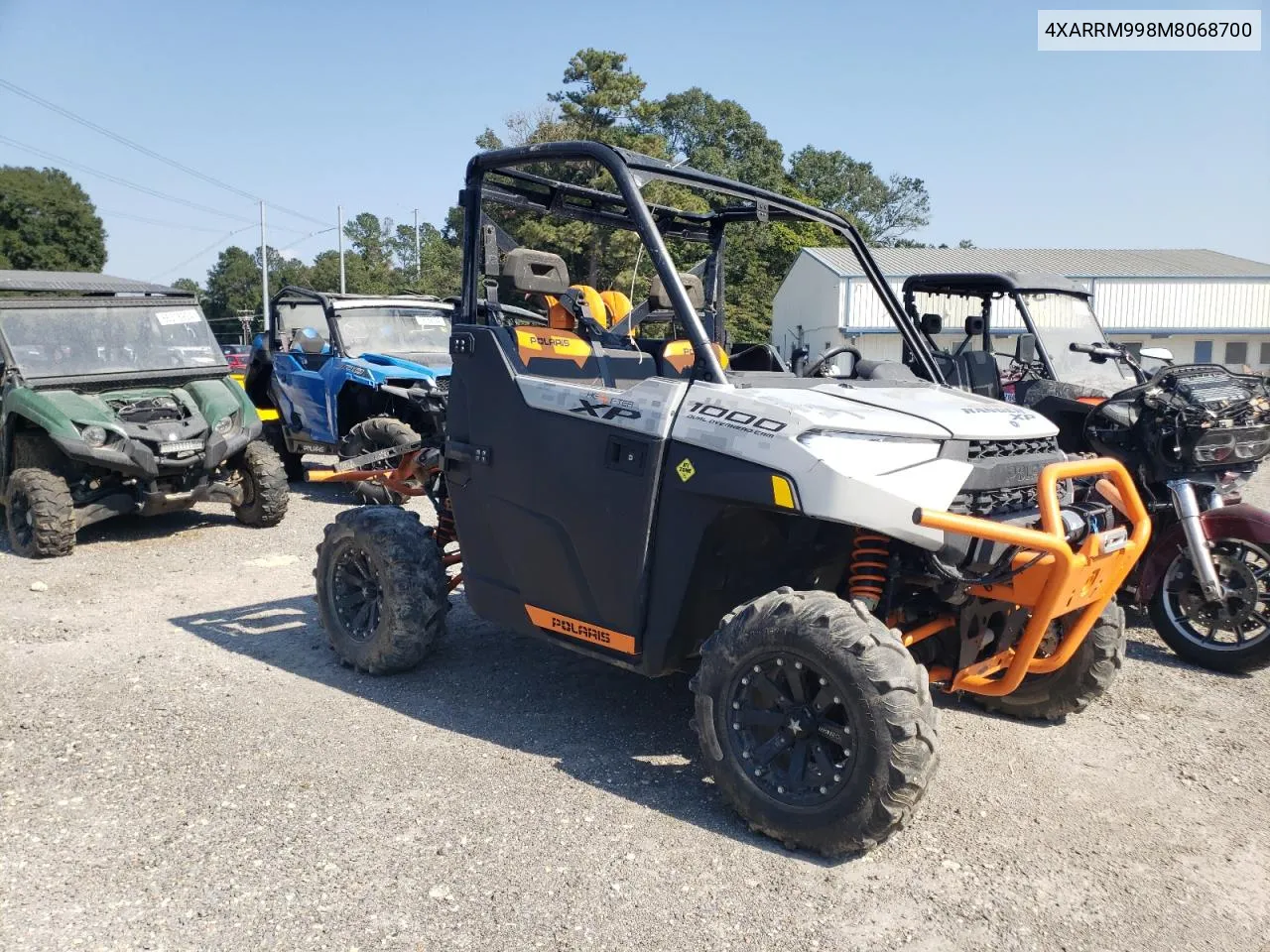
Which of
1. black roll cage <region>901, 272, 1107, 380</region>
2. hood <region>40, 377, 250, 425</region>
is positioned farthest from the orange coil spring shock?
hood <region>40, 377, 250, 425</region>

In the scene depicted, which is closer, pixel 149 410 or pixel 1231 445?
pixel 1231 445

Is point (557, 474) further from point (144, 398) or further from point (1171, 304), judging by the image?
point (1171, 304)

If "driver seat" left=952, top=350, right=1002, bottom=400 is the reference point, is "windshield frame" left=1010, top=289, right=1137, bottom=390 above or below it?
above

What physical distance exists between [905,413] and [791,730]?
1223 mm

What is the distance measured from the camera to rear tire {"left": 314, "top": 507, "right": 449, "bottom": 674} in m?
5.10

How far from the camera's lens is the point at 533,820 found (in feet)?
12.3

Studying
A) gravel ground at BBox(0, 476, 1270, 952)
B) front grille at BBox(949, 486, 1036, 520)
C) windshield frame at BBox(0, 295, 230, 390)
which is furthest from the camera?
windshield frame at BBox(0, 295, 230, 390)

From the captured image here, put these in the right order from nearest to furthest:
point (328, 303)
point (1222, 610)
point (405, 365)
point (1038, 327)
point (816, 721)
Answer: point (816, 721) < point (1222, 610) < point (1038, 327) < point (405, 365) < point (328, 303)

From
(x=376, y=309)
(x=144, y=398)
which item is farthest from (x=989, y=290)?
(x=144, y=398)

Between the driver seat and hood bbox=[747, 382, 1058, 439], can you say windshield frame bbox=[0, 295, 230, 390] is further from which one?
hood bbox=[747, 382, 1058, 439]

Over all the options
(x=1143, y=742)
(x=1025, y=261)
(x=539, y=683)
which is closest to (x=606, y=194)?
(x=539, y=683)

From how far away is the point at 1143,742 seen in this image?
461 centimetres

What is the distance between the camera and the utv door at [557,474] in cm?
398

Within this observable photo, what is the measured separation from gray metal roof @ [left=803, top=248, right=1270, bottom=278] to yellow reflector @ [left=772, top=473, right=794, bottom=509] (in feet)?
111
